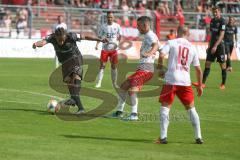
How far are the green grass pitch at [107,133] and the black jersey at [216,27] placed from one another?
2.49 meters

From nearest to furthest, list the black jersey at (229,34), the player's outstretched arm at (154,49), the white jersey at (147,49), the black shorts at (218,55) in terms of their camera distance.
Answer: the player's outstretched arm at (154,49), the white jersey at (147,49), the black shorts at (218,55), the black jersey at (229,34)

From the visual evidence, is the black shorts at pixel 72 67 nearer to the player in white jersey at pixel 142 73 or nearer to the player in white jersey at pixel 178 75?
the player in white jersey at pixel 142 73

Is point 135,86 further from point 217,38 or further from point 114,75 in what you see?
point 217,38

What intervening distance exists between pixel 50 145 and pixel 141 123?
3710 mm

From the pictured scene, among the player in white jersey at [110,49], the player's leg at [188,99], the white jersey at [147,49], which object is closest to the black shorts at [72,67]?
the white jersey at [147,49]

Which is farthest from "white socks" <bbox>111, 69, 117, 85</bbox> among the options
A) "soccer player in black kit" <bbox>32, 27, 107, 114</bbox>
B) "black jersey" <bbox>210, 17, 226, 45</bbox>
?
"soccer player in black kit" <bbox>32, 27, 107, 114</bbox>

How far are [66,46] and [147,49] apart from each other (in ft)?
6.71

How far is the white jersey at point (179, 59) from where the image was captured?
41.0 feet

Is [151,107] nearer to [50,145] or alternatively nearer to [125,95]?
[125,95]

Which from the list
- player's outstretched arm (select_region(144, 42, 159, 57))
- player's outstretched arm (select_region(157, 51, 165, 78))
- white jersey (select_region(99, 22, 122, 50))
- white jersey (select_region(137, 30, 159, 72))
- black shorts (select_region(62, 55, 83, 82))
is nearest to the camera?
player's outstretched arm (select_region(157, 51, 165, 78))

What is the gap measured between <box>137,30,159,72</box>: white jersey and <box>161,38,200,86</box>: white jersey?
8.26 ft

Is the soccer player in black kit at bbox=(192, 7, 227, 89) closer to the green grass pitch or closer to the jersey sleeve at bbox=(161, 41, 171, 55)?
the green grass pitch

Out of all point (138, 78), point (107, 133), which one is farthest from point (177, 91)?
point (138, 78)

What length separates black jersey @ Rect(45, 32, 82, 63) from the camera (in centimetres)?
1623
